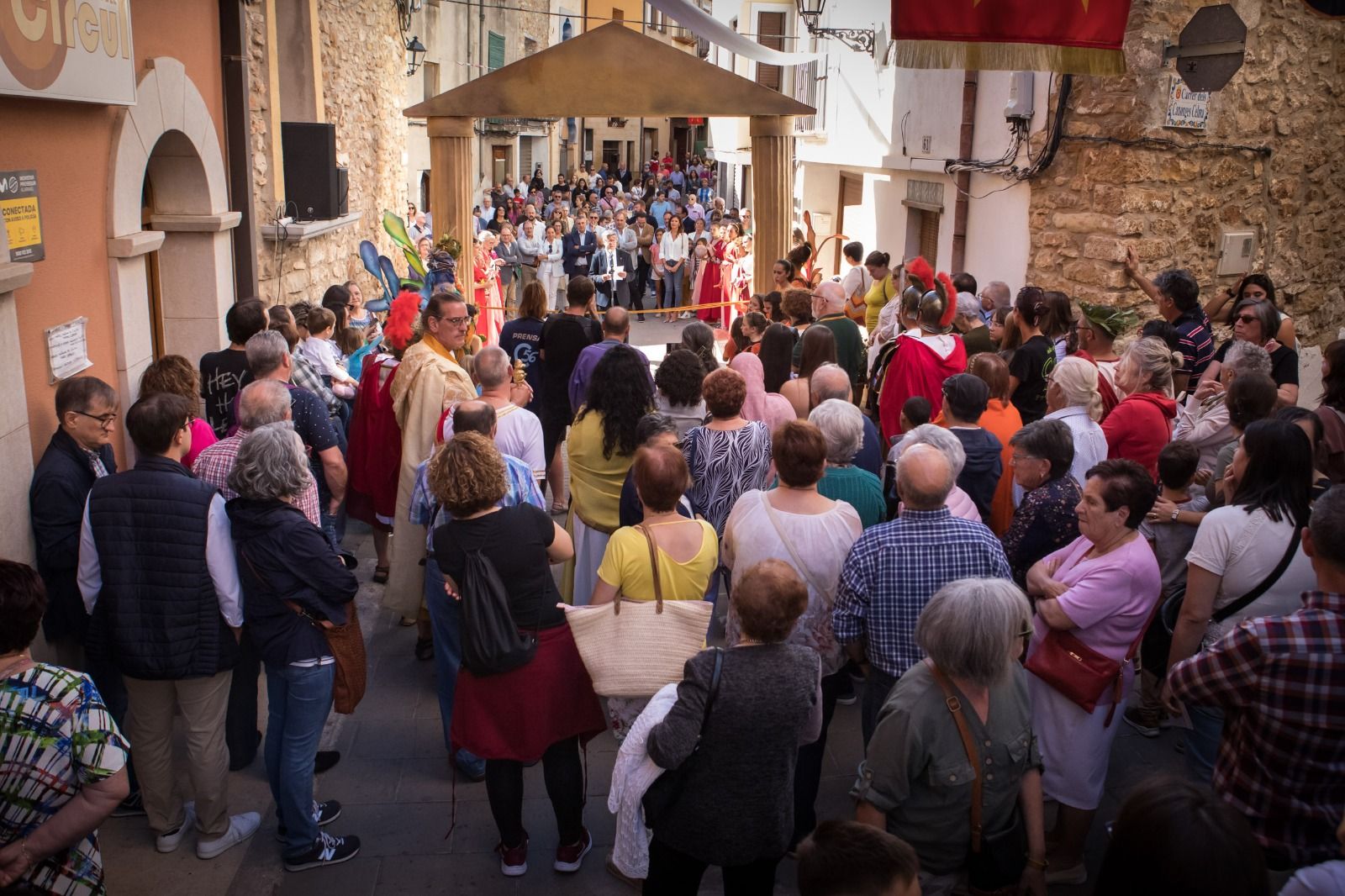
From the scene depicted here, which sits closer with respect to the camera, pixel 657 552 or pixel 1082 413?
pixel 657 552

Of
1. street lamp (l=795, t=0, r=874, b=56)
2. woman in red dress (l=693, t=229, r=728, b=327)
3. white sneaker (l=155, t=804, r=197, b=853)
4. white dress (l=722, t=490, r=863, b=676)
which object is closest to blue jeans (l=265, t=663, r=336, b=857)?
white sneaker (l=155, t=804, r=197, b=853)

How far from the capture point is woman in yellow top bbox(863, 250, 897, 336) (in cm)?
989

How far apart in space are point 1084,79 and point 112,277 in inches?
283

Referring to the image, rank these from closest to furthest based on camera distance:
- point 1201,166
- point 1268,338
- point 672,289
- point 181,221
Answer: point 1268,338 < point 181,221 < point 1201,166 < point 672,289

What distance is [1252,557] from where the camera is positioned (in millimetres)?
3500

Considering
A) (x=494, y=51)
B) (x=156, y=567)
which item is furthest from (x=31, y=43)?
(x=494, y=51)

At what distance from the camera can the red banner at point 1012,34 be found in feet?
21.1

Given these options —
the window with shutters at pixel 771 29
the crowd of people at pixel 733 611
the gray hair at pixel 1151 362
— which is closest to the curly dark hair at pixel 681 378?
the crowd of people at pixel 733 611

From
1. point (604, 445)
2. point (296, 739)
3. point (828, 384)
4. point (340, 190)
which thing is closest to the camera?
point (296, 739)

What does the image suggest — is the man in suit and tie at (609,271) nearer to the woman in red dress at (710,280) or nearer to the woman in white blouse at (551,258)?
the woman in white blouse at (551,258)

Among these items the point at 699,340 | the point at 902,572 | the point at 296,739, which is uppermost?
the point at 699,340

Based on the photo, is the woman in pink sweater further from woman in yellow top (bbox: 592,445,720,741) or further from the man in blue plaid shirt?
woman in yellow top (bbox: 592,445,720,741)

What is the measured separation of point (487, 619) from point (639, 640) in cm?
52

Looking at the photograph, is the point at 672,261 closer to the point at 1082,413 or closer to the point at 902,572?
the point at 1082,413
